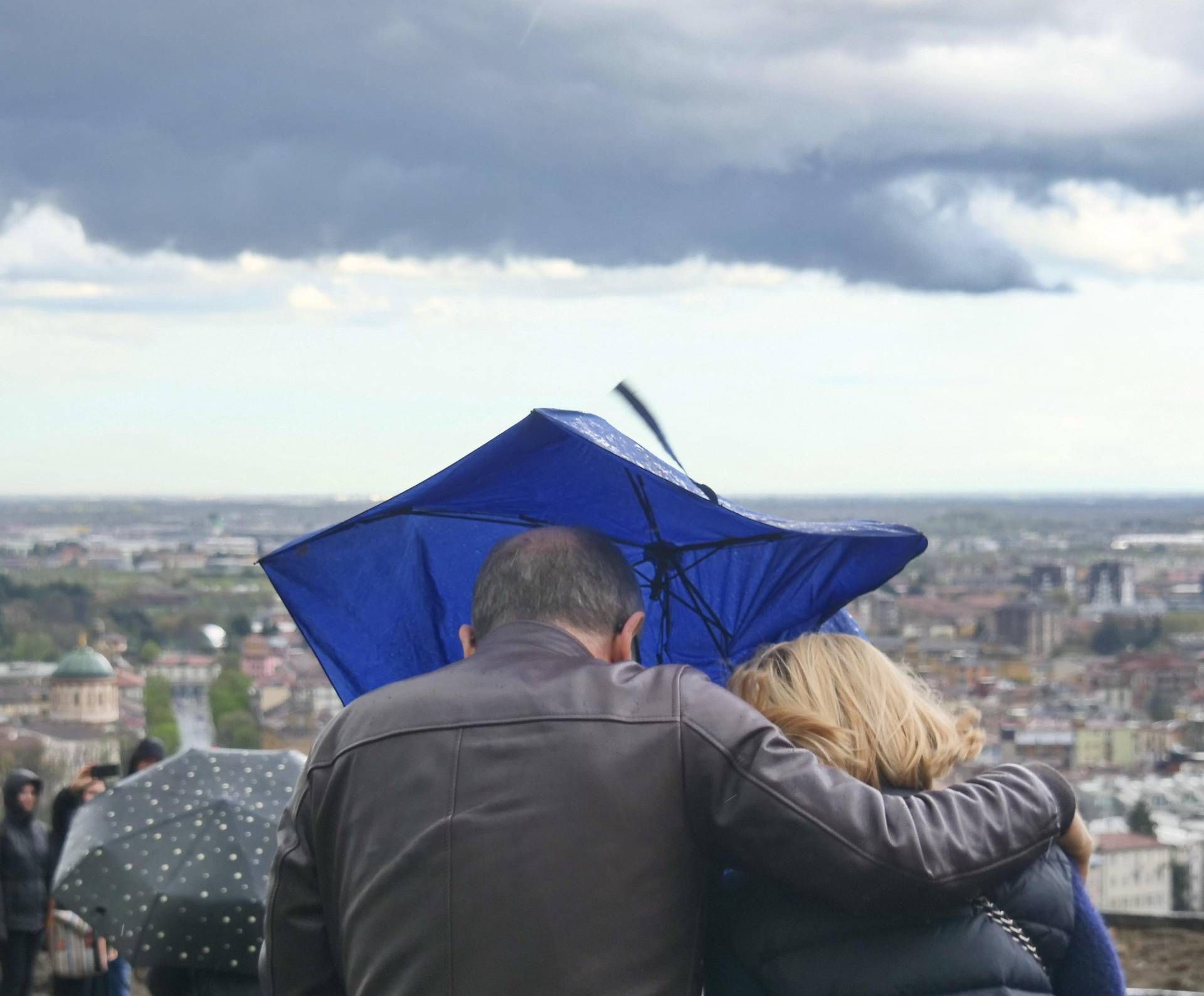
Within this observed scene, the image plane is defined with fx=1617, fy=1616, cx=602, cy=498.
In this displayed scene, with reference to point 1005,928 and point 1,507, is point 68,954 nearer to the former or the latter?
point 1005,928

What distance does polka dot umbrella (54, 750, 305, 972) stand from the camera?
140 inches

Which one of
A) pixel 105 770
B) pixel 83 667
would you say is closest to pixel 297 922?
pixel 105 770

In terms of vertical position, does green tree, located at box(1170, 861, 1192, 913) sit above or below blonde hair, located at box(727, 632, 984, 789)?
below

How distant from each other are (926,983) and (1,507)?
125 metres

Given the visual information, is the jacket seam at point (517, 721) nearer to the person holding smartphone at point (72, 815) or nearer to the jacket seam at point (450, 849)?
the jacket seam at point (450, 849)

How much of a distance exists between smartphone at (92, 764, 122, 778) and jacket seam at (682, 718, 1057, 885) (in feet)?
12.6

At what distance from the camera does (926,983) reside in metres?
1.68

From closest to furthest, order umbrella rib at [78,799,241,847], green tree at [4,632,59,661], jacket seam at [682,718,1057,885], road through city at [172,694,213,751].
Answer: jacket seam at [682,718,1057,885], umbrella rib at [78,799,241,847], road through city at [172,694,213,751], green tree at [4,632,59,661]

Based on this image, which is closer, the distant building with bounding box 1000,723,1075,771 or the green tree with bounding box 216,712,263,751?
the distant building with bounding box 1000,723,1075,771

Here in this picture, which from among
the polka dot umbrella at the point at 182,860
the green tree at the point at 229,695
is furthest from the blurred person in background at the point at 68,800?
the green tree at the point at 229,695

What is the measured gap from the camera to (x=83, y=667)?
43688 millimetres

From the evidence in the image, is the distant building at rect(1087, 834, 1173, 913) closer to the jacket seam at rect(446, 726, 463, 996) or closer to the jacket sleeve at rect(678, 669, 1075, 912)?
the jacket sleeve at rect(678, 669, 1075, 912)

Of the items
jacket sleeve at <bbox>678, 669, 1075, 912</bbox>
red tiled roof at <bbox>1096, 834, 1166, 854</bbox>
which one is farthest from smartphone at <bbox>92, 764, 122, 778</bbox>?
red tiled roof at <bbox>1096, 834, 1166, 854</bbox>

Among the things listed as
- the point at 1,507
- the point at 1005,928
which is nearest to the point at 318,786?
the point at 1005,928
